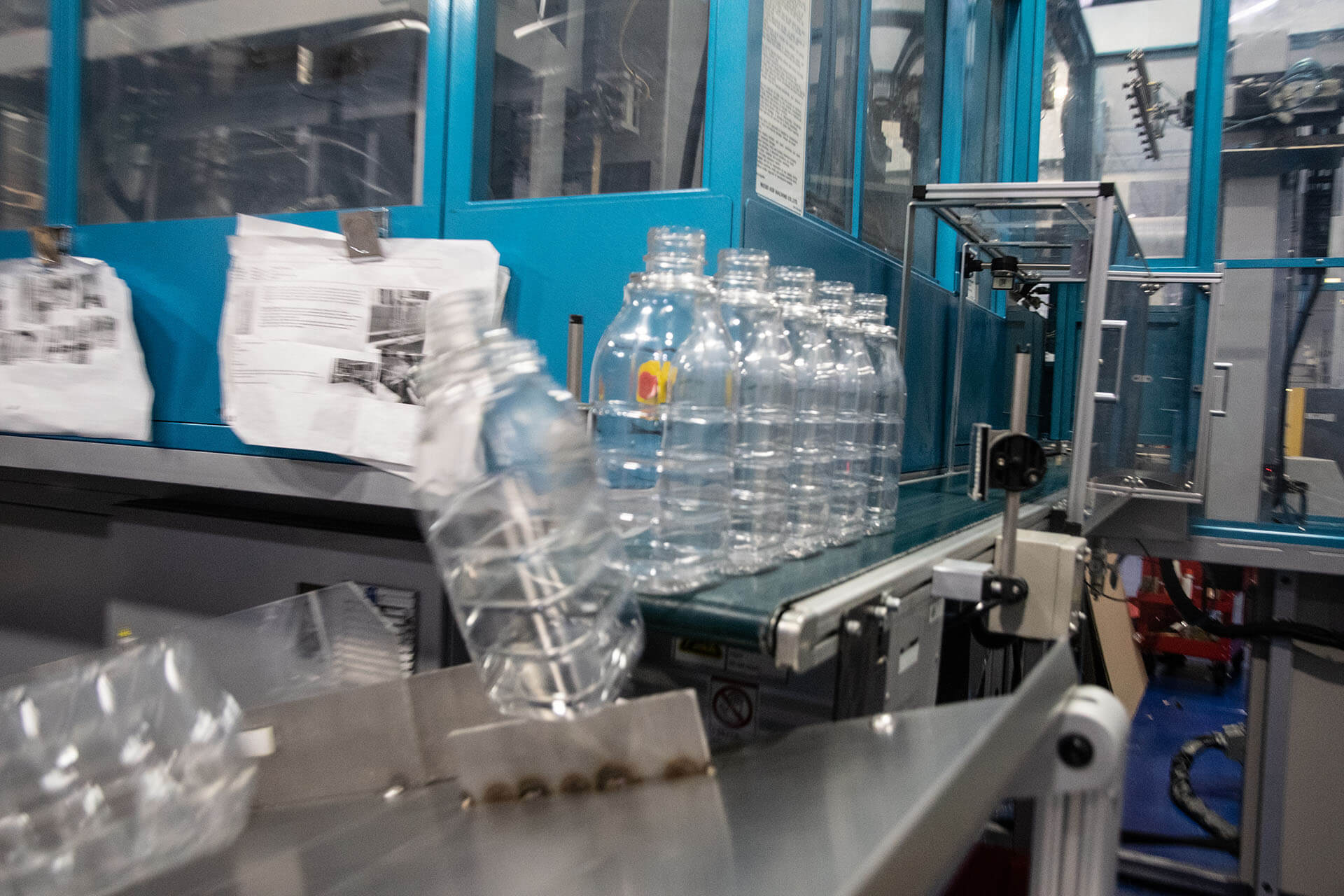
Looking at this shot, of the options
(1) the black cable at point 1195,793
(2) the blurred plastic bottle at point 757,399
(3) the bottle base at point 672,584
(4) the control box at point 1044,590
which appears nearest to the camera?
(3) the bottle base at point 672,584

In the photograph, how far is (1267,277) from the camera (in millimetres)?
3004

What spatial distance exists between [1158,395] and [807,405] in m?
1.87

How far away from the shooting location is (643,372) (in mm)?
932

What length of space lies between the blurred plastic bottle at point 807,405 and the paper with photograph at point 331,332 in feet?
1.52

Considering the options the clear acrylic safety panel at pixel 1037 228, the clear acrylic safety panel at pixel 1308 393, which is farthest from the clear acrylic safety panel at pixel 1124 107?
the clear acrylic safety panel at pixel 1037 228

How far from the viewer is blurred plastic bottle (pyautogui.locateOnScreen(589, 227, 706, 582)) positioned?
93 centimetres

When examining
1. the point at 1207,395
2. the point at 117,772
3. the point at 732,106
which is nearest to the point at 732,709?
the point at 117,772

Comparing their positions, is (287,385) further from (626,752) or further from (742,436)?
(626,752)

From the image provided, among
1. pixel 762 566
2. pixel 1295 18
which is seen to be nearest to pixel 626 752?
pixel 762 566

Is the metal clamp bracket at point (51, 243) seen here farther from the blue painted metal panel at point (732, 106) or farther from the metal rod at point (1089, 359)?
the metal rod at point (1089, 359)

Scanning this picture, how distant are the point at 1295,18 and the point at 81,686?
3.98m

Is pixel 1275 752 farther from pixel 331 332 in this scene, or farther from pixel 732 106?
pixel 331 332

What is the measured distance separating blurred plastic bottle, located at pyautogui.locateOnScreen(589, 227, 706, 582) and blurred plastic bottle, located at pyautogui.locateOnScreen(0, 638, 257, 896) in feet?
1.50

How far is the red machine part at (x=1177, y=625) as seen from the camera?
4.78 metres
